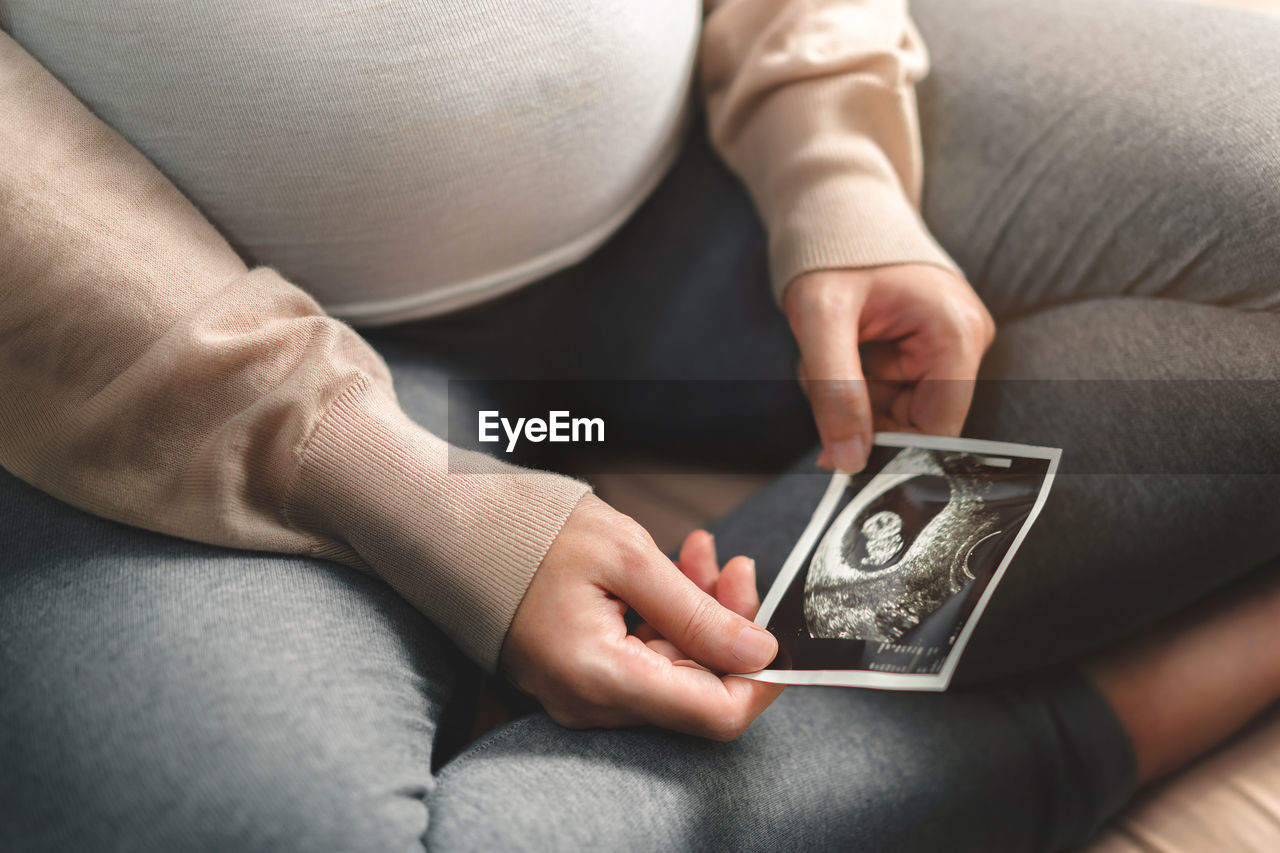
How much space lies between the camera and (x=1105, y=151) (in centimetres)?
53

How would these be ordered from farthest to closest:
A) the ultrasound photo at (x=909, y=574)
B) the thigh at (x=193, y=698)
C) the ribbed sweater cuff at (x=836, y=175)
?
1. the ribbed sweater cuff at (x=836, y=175)
2. the ultrasound photo at (x=909, y=574)
3. the thigh at (x=193, y=698)

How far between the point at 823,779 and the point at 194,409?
0.43 meters

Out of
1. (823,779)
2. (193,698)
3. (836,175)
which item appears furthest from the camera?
(836,175)

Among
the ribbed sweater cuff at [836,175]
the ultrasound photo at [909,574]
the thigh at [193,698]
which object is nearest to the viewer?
the thigh at [193,698]

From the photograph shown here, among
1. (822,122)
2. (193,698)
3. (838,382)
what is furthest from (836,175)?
(193,698)

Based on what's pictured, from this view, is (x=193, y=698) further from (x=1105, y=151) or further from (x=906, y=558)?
(x=1105, y=151)

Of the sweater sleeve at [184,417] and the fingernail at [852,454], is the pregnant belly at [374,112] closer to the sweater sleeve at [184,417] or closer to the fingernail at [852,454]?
the sweater sleeve at [184,417]

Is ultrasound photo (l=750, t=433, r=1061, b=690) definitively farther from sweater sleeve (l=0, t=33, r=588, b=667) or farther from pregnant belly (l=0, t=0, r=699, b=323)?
pregnant belly (l=0, t=0, r=699, b=323)

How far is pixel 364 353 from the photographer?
1.51 ft

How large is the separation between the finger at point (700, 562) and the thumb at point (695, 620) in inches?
2.1

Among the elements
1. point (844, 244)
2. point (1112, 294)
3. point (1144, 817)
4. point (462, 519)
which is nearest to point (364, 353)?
point (462, 519)

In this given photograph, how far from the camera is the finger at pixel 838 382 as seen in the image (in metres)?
0.48

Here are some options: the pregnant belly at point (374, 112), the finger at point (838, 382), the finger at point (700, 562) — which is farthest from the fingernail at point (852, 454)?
the pregnant belly at point (374, 112)

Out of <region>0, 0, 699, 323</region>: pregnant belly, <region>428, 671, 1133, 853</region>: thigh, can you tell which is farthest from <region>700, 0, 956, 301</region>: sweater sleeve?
<region>428, 671, 1133, 853</region>: thigh
